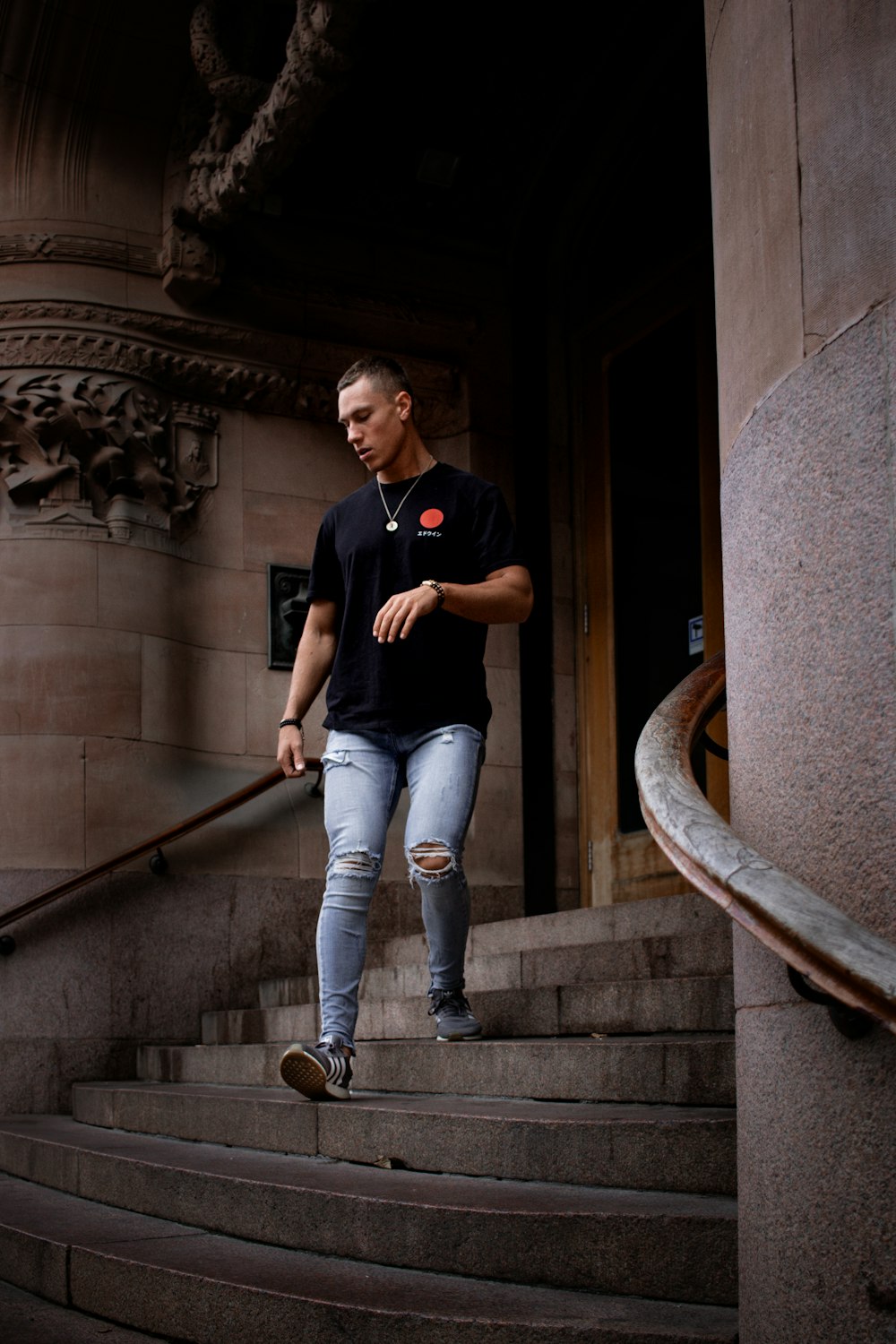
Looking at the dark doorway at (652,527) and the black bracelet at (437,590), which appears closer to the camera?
the black bracelet at (437,590)

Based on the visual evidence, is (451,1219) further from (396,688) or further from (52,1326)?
(396,688)

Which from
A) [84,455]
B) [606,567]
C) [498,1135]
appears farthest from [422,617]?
[606,567]

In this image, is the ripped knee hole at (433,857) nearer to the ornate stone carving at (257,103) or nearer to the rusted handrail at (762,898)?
the rusted handrail at (762,898)

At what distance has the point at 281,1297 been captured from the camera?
3.12 m

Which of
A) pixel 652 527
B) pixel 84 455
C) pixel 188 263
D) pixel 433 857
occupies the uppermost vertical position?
pixel 188 263

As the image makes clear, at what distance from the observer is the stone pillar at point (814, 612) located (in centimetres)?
221

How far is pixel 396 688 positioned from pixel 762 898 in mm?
2336

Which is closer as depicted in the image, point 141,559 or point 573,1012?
point 573,1012

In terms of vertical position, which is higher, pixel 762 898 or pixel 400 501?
pixel 400 501

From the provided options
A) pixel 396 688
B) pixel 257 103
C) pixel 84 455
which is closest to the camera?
pixel 396 688

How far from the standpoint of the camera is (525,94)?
27.8 feet

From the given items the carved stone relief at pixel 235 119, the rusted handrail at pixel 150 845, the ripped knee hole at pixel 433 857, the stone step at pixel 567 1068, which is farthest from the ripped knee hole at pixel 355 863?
the carved stone relief at pixel 235 119

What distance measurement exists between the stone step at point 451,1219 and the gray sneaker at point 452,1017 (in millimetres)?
609

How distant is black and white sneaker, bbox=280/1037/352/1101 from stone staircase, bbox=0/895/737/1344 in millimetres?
65
